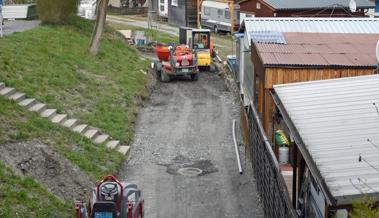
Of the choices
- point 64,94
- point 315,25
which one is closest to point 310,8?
point 315,25

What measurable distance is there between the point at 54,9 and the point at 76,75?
996 centimetres

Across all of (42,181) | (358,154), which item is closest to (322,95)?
(358,154)

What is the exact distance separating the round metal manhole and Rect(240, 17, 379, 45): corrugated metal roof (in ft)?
16.9

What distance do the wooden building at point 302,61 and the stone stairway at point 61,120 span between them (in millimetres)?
5155

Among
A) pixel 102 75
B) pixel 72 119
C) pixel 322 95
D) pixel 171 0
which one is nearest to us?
pixel 322 95

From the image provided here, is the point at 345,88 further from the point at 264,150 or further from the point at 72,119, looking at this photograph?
the point at 72,119

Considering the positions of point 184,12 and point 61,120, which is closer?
point 61,120

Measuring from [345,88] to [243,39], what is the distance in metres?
13.2

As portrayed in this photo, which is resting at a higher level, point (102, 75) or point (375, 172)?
point (375, 172)

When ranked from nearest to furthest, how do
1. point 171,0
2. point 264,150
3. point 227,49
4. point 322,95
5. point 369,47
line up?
point 322,95, point 264,150, point 369,47, point 227,49, point 171,0

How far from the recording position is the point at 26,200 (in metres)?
14.5

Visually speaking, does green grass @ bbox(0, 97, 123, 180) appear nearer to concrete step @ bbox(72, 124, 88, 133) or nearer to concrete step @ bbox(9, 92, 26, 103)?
concrete step @ bbox(72, 124, 88, 133)

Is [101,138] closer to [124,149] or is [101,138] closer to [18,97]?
[124,149]

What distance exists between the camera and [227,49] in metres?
48.8
